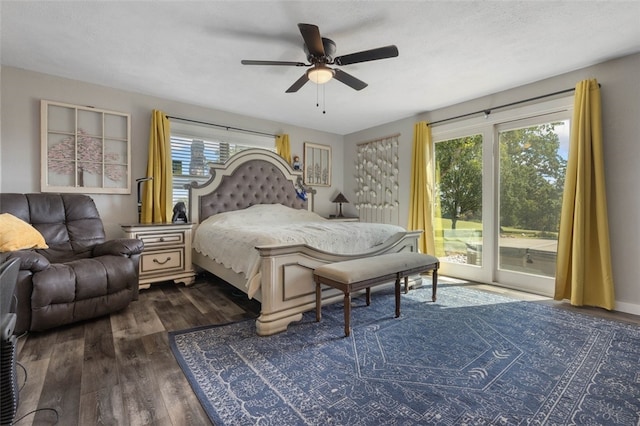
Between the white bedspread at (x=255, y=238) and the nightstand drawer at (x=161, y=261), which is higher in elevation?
the white bedspread at (x=255, y=238)

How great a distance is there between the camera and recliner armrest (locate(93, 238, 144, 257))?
268 centimetres

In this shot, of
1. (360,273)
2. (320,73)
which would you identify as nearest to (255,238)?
(360,273)

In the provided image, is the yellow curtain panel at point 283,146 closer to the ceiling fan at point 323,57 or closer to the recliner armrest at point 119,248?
the ceiling fan at point 323,57

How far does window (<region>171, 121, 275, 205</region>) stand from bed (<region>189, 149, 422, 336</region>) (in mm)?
274

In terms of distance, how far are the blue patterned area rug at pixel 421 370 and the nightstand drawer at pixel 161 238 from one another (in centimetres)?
146

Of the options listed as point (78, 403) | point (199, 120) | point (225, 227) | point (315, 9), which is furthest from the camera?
point (199, 120)

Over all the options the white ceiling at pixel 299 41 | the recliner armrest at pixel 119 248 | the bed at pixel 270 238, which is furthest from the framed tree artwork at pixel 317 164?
the recliner armrest at pixel 119 248

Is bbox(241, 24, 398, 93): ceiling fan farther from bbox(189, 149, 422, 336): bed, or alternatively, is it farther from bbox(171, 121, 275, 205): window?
bbox(171, 121, 275, 205): window

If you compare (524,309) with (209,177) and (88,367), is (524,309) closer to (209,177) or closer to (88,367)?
(88,367)

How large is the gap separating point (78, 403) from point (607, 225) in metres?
4.37

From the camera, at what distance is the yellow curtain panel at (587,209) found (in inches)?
110

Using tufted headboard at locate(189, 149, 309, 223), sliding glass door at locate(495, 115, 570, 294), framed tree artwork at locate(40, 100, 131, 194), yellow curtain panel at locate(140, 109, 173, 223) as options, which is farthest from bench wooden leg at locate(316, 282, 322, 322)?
framed tree artwork at locate(40, 100, 131, 194)

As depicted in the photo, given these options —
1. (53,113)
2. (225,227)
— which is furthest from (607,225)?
(53,113)

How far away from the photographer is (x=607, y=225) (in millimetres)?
2807
